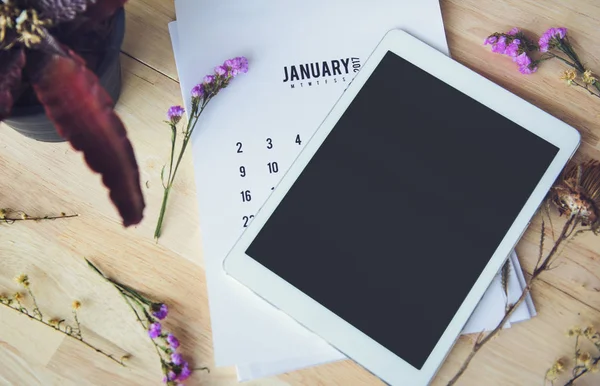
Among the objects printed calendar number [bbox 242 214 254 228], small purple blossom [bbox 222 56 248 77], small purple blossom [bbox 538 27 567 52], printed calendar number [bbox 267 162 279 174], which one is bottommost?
printed calendar number [bbox 242 214 254 228]

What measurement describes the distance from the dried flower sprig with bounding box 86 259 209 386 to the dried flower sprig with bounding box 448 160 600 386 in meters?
0.27

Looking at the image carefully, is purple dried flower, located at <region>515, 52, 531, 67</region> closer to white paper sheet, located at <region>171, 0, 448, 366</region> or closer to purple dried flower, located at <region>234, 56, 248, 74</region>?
white paper sheet, located at <region>171, 0, 448, 366</region>

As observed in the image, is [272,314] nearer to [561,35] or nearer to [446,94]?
[446,94]

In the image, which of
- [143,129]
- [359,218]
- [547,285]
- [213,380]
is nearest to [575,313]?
[547,285]

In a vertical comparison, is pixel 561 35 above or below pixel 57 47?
above

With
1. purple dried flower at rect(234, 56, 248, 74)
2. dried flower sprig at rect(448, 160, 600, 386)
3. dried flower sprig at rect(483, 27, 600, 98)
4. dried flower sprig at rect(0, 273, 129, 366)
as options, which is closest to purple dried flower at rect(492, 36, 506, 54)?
dried flower sprig at rect(483, 27, 600, 98)

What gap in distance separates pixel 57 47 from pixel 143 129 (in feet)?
0.65

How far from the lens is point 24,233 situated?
56 cm

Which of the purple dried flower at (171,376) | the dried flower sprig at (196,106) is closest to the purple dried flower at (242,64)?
the dried flower sprig at (196,106)

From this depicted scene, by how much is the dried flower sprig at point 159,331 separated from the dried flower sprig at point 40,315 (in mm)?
36

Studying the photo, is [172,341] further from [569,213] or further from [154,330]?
[569,213]

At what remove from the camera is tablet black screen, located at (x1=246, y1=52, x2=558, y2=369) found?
1.69 ft

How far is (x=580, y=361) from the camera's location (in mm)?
525

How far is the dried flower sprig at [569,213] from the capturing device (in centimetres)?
53
